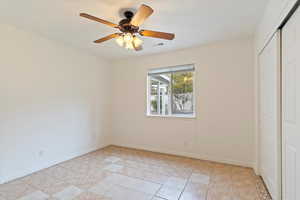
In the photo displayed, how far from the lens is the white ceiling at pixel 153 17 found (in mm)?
1892

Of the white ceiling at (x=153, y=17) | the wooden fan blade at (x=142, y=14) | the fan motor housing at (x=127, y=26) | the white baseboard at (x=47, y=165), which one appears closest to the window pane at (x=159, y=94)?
the white ceiling at (x=153, y=17)

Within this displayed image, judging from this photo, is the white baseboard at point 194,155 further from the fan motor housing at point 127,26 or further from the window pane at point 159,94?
the fan motor housing at point 127,26

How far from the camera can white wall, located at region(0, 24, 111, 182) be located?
2377 millimetres

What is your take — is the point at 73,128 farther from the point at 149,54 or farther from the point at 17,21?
the point at 149,54

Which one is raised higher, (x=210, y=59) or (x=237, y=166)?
(x=210, y=59)

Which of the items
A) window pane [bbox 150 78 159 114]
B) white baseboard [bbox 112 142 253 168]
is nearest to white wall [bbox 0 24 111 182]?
white baseboard [bbox 112 142 253 168]

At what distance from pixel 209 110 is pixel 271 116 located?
4.35ft

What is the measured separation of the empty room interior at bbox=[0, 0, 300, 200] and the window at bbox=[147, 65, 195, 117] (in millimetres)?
26

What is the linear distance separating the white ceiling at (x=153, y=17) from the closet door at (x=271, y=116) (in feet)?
1.97

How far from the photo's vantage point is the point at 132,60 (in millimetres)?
4125

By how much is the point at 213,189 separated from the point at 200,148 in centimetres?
114

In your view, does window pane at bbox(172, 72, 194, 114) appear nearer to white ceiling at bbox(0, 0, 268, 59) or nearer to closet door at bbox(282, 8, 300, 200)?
white ceiling at bbox(0, 0, 268, 59)

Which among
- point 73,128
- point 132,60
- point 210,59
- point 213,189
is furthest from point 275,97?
point 73,128

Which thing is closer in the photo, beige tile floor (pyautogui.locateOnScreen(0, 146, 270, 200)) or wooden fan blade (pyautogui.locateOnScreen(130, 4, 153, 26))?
wooden fan blade (pyautogui.locateOnScreen(130, 4, 153, 26))
